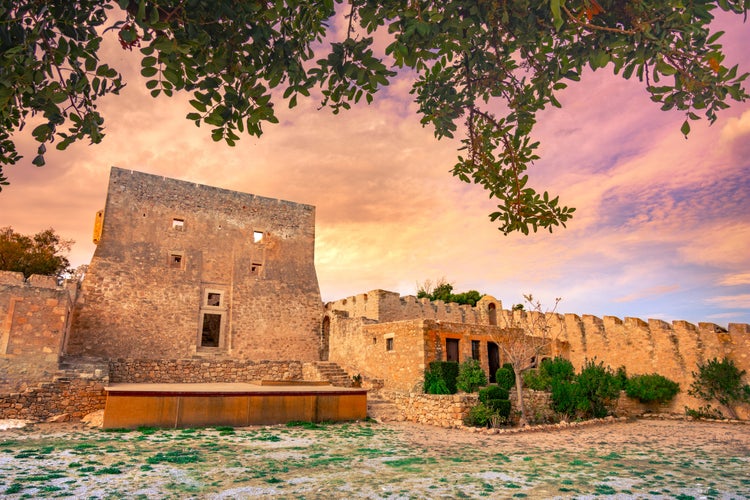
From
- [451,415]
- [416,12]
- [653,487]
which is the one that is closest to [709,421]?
[451,415]

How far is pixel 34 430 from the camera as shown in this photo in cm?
959

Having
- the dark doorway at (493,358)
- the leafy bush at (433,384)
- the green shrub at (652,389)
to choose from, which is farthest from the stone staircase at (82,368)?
the green shrub at (652,389)

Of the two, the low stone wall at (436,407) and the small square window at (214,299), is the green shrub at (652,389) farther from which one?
the small square window at (214,299)

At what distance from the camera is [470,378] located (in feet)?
48.0

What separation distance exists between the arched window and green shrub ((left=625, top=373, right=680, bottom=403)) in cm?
1204

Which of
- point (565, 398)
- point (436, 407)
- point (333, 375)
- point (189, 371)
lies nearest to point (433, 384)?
point (436, 407)

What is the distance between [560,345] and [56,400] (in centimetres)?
1852

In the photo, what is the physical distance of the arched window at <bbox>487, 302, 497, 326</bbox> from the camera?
93.5ft

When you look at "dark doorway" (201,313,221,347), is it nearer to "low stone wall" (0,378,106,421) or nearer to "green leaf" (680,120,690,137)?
"low stone wall" (0,378,106,421)

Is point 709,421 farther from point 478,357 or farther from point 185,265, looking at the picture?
point 185,265

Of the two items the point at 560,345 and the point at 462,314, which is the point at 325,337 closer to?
the point at 462,314

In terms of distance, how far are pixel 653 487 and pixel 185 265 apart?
18219 mm

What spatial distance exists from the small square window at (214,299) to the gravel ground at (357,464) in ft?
31.3

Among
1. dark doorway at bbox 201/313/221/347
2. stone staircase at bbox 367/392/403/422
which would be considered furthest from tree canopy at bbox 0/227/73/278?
stone staircase at bbox 367/392/403/422
